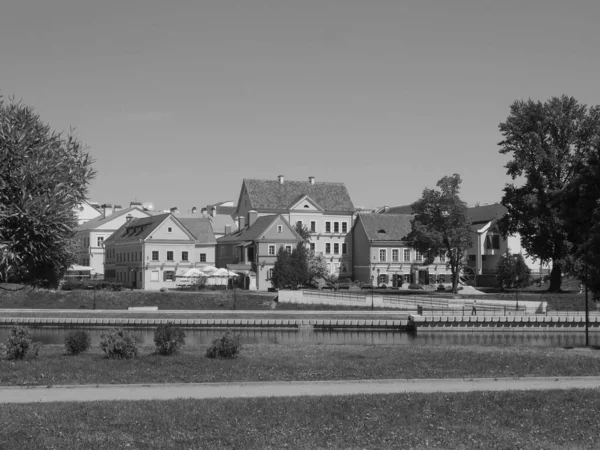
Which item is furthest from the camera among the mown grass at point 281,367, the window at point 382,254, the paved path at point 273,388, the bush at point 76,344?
the window at point 382,254

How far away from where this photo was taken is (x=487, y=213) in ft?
324

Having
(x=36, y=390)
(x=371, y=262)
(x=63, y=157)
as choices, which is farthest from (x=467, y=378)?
(x=371, y=262)

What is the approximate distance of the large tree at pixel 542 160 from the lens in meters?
65.4

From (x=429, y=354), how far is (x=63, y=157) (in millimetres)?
17130

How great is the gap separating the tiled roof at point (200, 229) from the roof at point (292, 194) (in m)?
6.53

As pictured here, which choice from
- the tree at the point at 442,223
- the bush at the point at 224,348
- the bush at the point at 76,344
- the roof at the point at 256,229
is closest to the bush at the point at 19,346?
the bush at the point at 76,344

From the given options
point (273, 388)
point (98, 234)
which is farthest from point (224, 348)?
point (98, 234)

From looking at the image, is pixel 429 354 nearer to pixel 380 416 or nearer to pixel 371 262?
pixel 380 416

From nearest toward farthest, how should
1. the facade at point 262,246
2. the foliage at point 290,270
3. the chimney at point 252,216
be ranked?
the foliage at point 290,270
the facade at point 262,246
the chimney at point 252,216

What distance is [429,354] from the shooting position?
101 ft

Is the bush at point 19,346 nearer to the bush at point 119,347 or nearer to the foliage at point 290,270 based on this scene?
the bush at point 119,347

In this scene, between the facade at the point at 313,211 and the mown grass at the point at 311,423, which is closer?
the mown grass at the point at 311,423

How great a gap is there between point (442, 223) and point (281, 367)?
163 ft

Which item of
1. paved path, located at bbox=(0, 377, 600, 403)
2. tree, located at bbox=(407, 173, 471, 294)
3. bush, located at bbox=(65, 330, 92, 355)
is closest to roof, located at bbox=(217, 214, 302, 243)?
tree, located at bbox=(407, 173, 471, 294)
